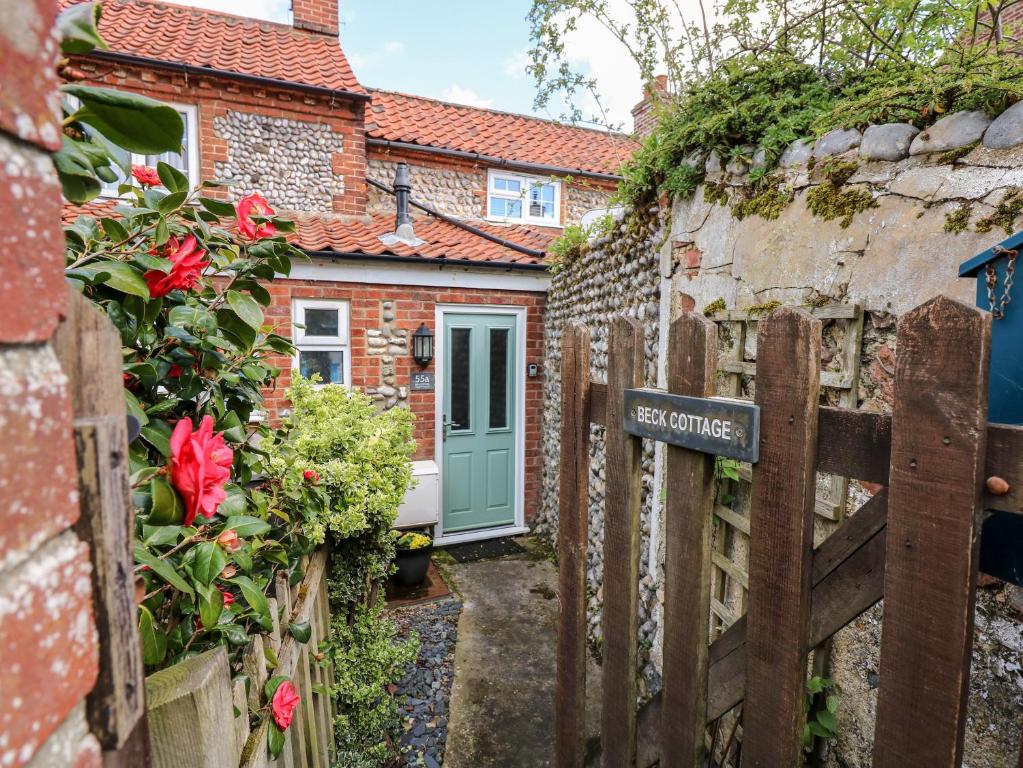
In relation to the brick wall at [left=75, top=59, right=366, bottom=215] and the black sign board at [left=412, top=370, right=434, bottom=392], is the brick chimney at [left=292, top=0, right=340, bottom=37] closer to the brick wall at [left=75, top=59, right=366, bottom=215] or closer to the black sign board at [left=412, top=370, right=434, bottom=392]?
the brick wall at [left=75, top=59, right=366, bottom=215]

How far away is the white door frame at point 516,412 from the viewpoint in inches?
230

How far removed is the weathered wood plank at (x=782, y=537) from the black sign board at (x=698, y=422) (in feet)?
0.10

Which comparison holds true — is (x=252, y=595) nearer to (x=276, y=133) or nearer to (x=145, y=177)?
(x=145, y=177)

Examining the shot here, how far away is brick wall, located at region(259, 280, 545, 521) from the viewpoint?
5258 mm

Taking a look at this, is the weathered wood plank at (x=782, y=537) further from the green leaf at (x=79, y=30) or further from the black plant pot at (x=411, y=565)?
the black plant pot at (x=411, y=565)

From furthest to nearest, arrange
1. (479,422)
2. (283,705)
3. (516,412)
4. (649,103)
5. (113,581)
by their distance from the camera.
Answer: (649,103)
(516,412)
(479,422)
(283,705)
(113,581)

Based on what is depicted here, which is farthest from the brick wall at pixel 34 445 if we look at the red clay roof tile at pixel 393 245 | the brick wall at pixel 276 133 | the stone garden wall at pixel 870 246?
the brick wall at pixel 276 133

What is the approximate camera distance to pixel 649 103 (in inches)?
285

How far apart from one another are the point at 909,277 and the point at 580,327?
1128mm

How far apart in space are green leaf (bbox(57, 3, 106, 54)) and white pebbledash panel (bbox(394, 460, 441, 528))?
4.48 m

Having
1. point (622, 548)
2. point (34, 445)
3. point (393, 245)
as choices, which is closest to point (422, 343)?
point (393, 245)

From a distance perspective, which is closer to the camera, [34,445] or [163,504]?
[34,445]

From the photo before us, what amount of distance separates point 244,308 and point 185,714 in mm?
869

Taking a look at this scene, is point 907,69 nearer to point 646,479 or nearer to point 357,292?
point 646,479
